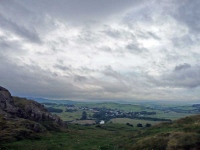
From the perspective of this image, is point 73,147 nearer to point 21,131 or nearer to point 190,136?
point 21,131

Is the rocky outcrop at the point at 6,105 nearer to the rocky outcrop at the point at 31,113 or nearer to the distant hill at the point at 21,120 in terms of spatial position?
the distant hill at the point at 21,120

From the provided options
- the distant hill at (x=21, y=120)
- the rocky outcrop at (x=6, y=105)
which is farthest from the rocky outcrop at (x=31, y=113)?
the rocky outcrop at (x=6, y=105)

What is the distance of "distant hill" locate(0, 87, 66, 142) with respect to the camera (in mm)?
58250

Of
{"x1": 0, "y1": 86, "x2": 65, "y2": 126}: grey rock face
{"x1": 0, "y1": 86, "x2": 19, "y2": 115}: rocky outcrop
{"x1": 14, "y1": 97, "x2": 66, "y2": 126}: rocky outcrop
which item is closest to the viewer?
{"x1": 0, "y1": 86, "x2": 19, "y2": 115}: rocky outcrop

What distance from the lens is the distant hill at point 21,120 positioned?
58250 millimetres

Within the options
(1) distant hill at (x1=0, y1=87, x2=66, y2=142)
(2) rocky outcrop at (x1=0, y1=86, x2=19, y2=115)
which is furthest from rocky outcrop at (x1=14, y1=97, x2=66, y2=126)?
(2) rocky outcrop at (x1=0, y1=86, x2=19, y2=115)

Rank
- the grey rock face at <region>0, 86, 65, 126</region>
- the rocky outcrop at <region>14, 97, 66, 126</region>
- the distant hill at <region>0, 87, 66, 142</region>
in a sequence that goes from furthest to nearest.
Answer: the rocky outcrop at <region>14, 97, 66, 126</region> → the grey rock face at <region>0, 86, 65, 126</region> → the distant hill at <region>0, 87, 66, 142</region>

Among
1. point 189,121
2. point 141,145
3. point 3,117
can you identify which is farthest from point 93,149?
point 3,117

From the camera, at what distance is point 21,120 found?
7325 centimetres

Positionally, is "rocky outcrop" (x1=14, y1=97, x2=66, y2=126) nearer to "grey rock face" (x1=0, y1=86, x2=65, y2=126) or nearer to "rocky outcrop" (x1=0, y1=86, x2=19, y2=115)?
"grey rock face" (x1=0, y1=86, x2=65, y2=126)

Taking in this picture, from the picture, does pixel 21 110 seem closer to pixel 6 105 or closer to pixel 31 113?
pixel 31 113

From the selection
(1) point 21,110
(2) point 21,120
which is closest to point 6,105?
(1) point 21,110

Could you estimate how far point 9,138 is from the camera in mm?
53125

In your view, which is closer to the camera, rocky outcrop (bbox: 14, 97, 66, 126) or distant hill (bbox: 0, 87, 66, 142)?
distant hill (bbox: 0, 87, 66, 142)
